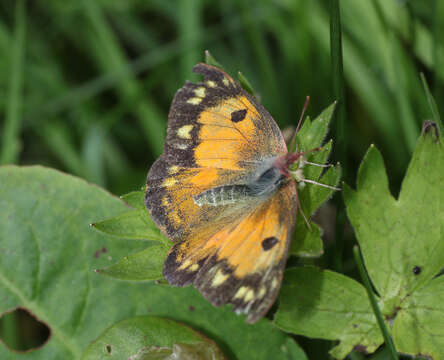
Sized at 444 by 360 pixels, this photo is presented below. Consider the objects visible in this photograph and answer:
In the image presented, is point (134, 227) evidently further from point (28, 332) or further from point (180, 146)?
point (28, 332)

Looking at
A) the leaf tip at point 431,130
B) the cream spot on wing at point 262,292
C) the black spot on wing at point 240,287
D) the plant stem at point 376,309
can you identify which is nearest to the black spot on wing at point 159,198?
the black spot on wing at point 240,287

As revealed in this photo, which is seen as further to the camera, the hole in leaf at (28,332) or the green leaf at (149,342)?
the hole in leaf at (28,332)

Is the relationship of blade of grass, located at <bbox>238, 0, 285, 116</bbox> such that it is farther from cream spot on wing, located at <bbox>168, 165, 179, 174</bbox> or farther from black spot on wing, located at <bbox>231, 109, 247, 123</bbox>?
cream spot on wing, located at <bbox>168, 165, 179, 174</bbox>

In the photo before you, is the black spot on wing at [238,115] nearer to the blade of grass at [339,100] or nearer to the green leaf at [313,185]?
the green leaf at [313,185]

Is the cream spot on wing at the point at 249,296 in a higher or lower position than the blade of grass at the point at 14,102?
lower

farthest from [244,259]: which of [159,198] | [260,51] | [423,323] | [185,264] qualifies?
[260,51]

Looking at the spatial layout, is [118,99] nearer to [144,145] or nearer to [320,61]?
[144,145]
